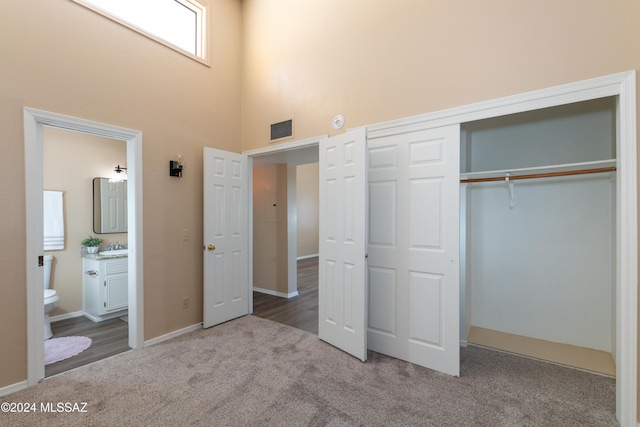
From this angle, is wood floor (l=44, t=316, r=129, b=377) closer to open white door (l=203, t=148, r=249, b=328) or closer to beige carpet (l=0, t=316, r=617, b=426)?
beige carpet (l=0, t=316, r=617, b=426)

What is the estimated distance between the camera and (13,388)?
83.5 inches

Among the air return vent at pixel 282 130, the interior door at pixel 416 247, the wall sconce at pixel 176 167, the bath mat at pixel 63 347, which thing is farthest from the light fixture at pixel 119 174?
the interior door at pixel 416 247

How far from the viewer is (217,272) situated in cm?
345

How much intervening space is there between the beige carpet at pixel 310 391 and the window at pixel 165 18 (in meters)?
3.26

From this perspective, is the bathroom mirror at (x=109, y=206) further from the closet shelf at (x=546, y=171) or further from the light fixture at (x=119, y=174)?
the closet shelf at (x=546, y=171)

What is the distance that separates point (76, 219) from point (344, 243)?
371 cm

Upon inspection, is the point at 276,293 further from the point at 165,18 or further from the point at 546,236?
the point at 165,18

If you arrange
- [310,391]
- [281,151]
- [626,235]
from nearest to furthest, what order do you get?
[626,235], [310,391], [281,151]

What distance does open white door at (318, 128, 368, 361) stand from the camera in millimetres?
2580

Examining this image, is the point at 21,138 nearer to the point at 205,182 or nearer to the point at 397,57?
the point at 205,182

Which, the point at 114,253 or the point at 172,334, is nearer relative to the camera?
the point at 172,334

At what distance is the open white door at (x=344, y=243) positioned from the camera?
8.46ft

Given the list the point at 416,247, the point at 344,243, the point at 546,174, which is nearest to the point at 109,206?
the point at 344,243


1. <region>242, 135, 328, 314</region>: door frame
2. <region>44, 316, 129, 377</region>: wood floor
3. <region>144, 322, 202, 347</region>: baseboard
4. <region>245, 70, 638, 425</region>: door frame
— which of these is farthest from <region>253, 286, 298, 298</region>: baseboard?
<region>245, 70, 638, 425</region>: door frame
